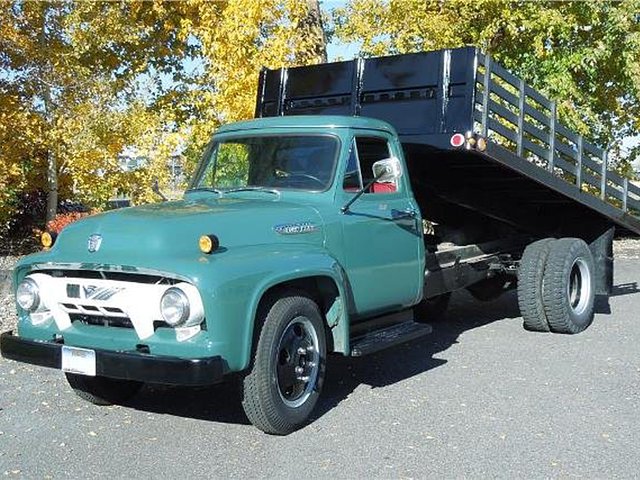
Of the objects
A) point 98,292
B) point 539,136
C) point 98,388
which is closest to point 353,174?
point 98,292

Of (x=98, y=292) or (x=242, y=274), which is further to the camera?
(x=98, y=292)

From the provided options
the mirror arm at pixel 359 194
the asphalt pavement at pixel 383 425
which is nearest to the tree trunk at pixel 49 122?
the asphalt pavement at pixel 383 425

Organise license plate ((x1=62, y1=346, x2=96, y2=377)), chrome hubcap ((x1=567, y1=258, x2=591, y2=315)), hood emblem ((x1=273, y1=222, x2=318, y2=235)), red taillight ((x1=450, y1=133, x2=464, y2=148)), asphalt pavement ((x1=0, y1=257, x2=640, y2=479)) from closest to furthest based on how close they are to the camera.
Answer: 1. asphalt pavement ((x1=0, y1=257, x2=640, y2=479))
2. license plate ((x1=62, y1=346, x2=96, y2=377))
3. hood emblem ((x1=273, y1=222, x2=318, y2=235))
4. red taillight ((x1=450, y1=133, x2=464, y2=148))
5. chrome hubcap ((x1=567, y1=258, x2=591, y2=315))

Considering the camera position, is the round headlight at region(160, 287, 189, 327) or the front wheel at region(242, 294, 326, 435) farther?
the front wheel at region(242, 294, 326, 435)

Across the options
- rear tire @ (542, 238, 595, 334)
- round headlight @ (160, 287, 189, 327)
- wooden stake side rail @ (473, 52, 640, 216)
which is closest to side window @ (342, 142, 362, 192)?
wooden stake side rail @ (473, 52, 640, 216)

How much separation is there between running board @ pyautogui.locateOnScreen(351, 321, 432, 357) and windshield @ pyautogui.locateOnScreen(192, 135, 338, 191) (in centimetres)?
115

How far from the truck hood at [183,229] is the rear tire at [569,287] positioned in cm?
364

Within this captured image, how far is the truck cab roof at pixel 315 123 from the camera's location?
6.12 meters

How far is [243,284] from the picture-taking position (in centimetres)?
474

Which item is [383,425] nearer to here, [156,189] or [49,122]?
[156,189]

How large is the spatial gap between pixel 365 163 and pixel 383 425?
204 cm

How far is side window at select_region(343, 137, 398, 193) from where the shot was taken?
19.9ft

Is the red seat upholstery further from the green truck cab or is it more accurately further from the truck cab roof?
the truck cab roof

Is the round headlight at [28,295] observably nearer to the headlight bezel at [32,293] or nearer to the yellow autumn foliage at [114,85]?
the headlight bezel at [32,293]
